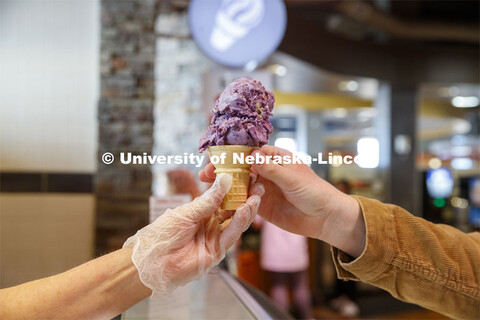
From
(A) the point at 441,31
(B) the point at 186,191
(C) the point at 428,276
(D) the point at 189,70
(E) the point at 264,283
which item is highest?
(A) the point at 441,31

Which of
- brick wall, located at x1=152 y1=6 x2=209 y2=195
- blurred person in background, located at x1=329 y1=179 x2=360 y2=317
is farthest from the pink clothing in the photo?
blurred person in background, located at x1=329 y1=179 x2=360 y2=317

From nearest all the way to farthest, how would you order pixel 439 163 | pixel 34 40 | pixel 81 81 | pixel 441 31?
pixel 34 40 → pixel 81 81 → pixel 441 31 → pixel 439 163

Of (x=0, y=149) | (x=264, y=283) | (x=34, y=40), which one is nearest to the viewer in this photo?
(x=34, y=40)

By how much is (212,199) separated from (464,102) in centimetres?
750

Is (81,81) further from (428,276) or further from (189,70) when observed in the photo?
(189,70)

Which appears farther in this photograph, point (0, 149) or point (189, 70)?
point (189, 70)

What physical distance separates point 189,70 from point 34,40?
2578mm

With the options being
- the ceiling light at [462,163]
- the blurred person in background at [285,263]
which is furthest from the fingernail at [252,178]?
the ceiling light at [462,163]

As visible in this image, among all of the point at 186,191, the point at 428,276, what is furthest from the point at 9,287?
the point at 428,276

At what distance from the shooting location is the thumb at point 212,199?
77 cm

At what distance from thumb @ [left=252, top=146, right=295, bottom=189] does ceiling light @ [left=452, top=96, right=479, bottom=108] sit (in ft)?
22.3

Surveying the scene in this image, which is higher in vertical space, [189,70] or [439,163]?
[189,70]

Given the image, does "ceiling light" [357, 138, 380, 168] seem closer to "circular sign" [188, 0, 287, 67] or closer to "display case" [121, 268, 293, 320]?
"display case" [121, 268, 293, 320]

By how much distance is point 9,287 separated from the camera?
80 cm
